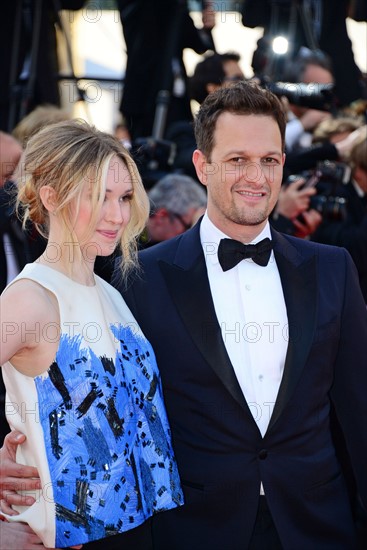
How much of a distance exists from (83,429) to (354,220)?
249 cm

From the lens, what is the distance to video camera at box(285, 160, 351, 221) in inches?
152

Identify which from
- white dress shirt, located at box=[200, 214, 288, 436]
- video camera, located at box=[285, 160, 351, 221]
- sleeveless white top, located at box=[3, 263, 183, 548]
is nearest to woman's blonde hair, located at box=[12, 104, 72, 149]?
video camera, located at box=[285, 160, 351, 221]

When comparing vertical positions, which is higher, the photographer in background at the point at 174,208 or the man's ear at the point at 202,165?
the man's ear at the point at 202,165

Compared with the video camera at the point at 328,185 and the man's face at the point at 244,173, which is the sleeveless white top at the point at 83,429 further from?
the video camera at the point at 328,185

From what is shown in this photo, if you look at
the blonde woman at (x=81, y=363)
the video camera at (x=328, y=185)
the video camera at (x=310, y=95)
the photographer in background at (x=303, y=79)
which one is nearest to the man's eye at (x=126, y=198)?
the blonde woman at (x=81, y=363)

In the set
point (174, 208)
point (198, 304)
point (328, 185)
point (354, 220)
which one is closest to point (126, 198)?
point (198, 304)

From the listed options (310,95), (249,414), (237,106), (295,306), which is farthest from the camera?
(310,95)

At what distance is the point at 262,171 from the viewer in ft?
8.41

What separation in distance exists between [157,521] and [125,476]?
439mm

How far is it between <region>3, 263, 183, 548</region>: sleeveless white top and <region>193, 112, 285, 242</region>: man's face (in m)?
0.60

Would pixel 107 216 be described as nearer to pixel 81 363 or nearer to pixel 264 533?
pixel 81 363

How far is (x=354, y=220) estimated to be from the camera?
13.8 ft

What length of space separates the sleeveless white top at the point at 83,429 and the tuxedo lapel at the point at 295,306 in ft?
1.41

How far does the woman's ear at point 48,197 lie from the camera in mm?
2152
